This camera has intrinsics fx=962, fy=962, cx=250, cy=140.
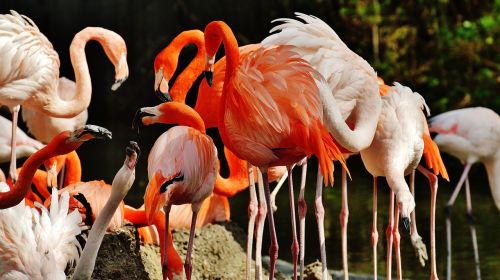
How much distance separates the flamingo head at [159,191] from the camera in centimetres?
432

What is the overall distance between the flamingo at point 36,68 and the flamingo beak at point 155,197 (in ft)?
4.26

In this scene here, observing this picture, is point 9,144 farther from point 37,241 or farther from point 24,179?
point 24,179

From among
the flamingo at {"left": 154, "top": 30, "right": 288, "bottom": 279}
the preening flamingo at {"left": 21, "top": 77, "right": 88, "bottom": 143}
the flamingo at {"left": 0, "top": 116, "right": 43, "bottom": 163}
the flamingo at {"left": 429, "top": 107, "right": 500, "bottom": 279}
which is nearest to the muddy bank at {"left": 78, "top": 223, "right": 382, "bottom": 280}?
the flamingo at {"left": 154, "top": 30, "right": 288, "bottom": 279}

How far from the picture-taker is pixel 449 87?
1055 cm

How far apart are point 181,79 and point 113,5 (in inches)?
376

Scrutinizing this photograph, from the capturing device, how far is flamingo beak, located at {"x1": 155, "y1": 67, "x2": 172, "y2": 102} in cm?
503

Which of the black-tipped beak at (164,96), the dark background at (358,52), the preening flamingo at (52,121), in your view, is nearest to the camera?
the black-tipped beak at (164,96)

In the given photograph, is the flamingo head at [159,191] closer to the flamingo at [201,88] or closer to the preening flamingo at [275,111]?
the preening flamingo at [275,111]

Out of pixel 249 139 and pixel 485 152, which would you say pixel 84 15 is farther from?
pixel 249 139

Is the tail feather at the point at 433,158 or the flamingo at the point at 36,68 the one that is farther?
the flamingo at the point at 36,68

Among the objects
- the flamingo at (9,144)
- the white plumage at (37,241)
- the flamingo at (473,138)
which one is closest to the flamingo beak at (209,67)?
the white plumage at (37,241)

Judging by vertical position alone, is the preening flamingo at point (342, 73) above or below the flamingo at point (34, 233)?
above

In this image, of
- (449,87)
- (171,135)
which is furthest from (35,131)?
(449,87)

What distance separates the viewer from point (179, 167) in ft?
14.5
